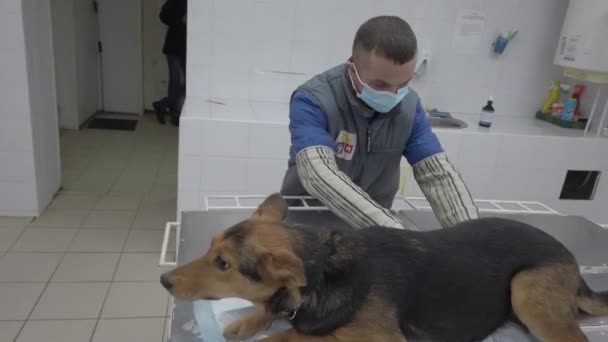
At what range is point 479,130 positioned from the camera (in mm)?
2861

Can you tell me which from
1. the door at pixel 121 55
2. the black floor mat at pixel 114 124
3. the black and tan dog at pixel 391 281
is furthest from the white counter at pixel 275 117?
the door at pixel 121 55

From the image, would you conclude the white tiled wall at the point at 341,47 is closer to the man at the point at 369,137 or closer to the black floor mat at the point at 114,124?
the man at the point at 369,137

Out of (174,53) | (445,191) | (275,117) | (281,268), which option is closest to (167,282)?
(281,268)

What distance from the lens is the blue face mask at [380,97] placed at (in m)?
1.44

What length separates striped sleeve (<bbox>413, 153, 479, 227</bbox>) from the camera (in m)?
1.45

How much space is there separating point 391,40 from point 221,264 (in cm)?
80

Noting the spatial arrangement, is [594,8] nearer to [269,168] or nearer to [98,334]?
[269,168]

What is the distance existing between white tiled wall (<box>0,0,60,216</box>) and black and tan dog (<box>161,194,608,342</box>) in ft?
8.38

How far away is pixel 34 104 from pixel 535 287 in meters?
3.21

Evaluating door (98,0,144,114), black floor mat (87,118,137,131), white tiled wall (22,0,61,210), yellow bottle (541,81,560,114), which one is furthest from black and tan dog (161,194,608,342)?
door (98,0,144,114)

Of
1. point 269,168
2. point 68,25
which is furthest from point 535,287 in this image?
point 68,25

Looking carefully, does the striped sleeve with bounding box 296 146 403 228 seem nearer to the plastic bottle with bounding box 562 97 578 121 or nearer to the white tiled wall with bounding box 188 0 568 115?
the white tiled wall with bounding box 188 0 568 115

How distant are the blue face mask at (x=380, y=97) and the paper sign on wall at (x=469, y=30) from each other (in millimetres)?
1897

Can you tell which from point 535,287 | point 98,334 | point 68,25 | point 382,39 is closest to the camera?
point 535,287
